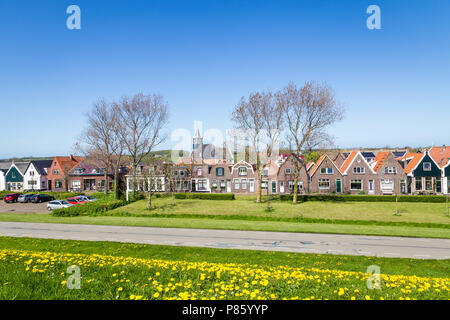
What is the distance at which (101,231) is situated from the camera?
95.5ft

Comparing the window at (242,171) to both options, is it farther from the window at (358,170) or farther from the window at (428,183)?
the window at (428,183)

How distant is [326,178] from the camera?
61.9 m

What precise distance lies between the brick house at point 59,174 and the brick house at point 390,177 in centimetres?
7464

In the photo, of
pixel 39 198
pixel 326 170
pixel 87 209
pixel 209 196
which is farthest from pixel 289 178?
pixel 39 198

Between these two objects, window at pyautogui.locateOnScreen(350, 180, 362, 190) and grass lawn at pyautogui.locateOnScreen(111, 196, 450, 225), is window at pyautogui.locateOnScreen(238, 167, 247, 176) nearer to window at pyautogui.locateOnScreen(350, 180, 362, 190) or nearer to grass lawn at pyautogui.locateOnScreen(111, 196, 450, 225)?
grass lawn at pyautogui.locateOnScreen(111, 196, 450, 225)

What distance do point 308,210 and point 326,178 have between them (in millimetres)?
20848

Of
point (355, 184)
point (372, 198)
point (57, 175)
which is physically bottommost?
point (372, 198)

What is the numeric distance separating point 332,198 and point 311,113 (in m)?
15.1

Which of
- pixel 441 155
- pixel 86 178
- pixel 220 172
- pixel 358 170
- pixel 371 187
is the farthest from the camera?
pixel 86 178

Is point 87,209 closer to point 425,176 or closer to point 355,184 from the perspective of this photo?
point 355,184

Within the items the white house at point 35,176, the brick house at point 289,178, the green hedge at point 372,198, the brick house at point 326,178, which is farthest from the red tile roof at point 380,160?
the white house at point 35,176

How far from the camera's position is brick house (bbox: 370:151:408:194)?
60000mm
